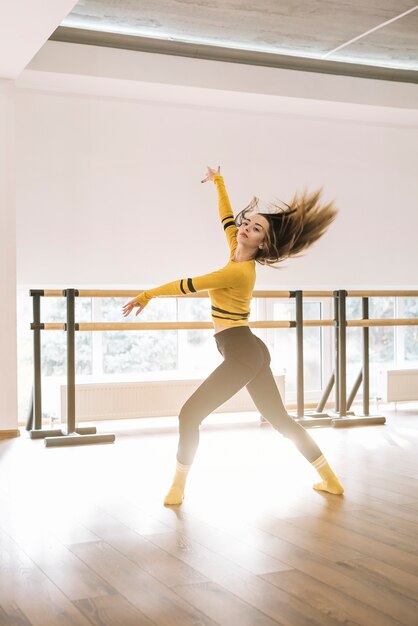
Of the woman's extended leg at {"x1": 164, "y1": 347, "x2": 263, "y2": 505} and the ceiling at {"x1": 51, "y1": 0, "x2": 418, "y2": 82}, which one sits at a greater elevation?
the ceiling at {"x1": 51, "y1": 0, "x2": 418, "y2": 82}

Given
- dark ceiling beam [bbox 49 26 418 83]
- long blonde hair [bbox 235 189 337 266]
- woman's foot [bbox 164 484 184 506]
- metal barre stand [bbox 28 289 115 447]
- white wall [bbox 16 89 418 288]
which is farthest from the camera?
white wall [bbox 16 89 418 288]

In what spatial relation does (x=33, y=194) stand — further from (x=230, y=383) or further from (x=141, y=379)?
(x=230, y=383)

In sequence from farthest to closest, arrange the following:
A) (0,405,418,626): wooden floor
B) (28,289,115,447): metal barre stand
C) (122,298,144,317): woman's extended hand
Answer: (28,289,115,447): metal barre stand, (122,298,144,317): woman's extended hand, (0,405,418,626): wooden floor

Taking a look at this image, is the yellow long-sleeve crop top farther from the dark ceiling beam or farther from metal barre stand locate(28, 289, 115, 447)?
the dark ceiling beam

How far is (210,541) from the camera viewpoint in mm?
2551

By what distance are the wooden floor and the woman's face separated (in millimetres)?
1034

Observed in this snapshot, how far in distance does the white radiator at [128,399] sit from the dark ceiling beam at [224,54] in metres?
2.19

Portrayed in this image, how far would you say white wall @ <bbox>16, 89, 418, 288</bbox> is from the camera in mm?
5219

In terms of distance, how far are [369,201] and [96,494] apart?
3.75 meters

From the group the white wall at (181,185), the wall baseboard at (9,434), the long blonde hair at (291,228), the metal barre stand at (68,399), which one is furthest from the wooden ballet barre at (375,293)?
the wall baseboard at (9,434)

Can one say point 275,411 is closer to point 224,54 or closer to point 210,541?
point 210,541

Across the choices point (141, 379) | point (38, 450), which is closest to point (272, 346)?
point (141, 379)

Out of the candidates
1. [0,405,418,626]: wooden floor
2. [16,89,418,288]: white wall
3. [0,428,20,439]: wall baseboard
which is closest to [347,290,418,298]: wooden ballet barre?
[16,89,418,288]: white wall

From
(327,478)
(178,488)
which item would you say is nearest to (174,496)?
(178,488)
